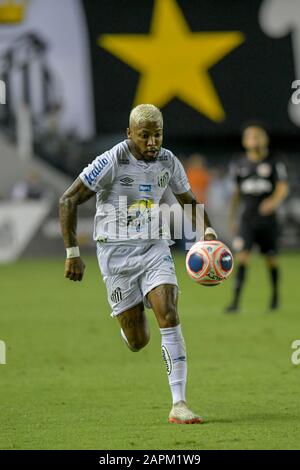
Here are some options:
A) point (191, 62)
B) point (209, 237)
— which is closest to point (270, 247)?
point (209, 237)

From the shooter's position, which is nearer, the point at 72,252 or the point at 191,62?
the point at 72,252

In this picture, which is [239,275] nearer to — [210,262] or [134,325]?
[134,325]

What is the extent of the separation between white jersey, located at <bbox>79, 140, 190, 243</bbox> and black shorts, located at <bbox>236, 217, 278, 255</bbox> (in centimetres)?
Answer: 763

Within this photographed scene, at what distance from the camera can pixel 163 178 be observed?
8.16 meters

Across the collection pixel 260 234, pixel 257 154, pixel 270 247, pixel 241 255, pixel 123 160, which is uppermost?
pixel 257 154

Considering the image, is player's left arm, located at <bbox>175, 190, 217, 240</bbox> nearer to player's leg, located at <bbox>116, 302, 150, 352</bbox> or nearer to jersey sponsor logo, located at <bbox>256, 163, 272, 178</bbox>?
player's leg, located at <bbox>116, 302, 150, 352</bbox>

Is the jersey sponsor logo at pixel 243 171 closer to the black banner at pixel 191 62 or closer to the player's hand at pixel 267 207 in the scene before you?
the player's hand at pixel 267 207

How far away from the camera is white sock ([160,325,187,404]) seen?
25.2ft

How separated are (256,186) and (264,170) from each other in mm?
286

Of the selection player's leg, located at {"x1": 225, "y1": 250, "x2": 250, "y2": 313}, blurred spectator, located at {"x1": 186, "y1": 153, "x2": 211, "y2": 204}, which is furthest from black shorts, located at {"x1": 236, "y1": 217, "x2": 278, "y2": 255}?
blurred spectator, located at {"x1": 186, "y1": 153, "x2": 211, "y2": 204}

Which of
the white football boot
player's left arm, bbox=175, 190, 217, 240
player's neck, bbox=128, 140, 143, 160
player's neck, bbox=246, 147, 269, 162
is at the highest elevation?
player's neck, bbox=246, 147, 269, 162

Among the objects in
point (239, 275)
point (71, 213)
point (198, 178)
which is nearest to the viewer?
point (71, 213)

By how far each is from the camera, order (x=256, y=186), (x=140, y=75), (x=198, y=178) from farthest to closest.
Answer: (x=140, y=75) < (x=198, y=178) < (x=256, y=186)

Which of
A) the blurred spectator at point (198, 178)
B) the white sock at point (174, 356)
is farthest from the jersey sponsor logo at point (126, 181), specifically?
the blurred spectator at point (198, 178)
